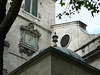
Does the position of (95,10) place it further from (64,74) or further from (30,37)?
(30,37)

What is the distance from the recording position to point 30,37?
28500 mm

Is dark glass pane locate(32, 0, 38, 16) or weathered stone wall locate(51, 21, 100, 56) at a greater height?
dark glass pane locate(32, 0, 38, 16)

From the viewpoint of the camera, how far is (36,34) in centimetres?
2908

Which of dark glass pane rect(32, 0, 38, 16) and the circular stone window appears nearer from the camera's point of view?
the circular stone window

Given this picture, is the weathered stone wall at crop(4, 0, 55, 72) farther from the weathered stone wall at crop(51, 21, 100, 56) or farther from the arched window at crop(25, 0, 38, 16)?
the weathered stone wall at crop(51, 21, 100, 56)

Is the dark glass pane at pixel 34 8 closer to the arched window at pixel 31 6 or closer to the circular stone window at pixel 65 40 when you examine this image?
the arched window at pixel 31 6

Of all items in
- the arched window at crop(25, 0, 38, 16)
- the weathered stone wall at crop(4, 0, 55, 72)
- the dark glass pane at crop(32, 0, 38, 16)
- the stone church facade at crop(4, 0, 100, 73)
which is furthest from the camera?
the dark glass pane at crop(32, 0, 38, 16)

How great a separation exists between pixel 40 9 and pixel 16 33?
15.1 feet

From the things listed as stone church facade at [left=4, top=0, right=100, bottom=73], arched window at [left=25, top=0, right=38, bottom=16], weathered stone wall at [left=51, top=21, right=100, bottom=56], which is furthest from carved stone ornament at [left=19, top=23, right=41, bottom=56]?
weathered stone wall at [left=51, top=21, right=100, bottom=56]

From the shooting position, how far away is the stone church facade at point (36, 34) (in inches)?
1007

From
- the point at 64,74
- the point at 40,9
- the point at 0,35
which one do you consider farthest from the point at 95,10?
the point at 40,9

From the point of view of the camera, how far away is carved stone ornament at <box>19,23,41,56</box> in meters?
27.3

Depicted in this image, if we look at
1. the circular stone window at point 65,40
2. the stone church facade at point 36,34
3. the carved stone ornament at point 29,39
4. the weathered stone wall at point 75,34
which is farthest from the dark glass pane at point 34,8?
the circular stone window at point 65,40

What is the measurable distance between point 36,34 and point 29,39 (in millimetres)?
1027
